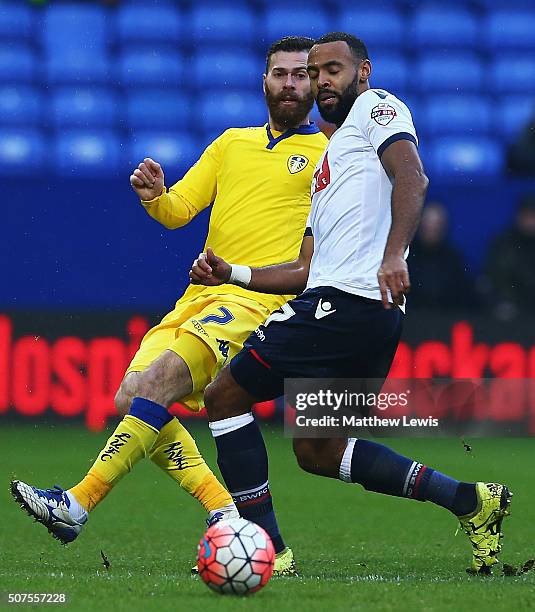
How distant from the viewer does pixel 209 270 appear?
15.9 ft

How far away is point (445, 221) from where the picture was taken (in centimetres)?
1070

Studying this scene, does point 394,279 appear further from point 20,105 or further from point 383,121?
point 20,105

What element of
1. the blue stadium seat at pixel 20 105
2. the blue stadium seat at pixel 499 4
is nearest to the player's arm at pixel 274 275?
the blue stadium seat at pixel 20 105

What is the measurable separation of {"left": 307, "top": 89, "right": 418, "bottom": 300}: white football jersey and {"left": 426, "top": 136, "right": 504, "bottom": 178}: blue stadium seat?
7732mm

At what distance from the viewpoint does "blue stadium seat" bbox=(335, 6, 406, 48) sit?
14.0 metres

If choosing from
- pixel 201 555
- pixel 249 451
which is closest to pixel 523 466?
pixel 249 451

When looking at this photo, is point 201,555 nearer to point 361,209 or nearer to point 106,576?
point 106,576

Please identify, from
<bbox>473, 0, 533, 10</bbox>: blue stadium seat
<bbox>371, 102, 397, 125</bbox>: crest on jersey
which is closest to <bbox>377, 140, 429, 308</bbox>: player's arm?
<bbox>371, 102, 397, 125</bbox>: crest on jersey

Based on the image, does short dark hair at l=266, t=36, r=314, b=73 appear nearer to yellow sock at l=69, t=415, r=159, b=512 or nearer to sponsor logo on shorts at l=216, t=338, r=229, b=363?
sponsor logo on shorts at l=216, t=338, r=229, b=363

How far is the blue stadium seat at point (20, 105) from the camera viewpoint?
12766 millimetres

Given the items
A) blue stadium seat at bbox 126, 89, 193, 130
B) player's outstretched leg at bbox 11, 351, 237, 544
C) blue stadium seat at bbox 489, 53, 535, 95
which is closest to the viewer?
player's outstretched leg at bbox 11, 351, 237, 544

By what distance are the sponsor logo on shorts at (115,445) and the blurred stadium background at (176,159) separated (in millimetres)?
4975

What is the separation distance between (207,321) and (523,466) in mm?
4010

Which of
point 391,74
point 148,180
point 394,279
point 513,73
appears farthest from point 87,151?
point 394,279
